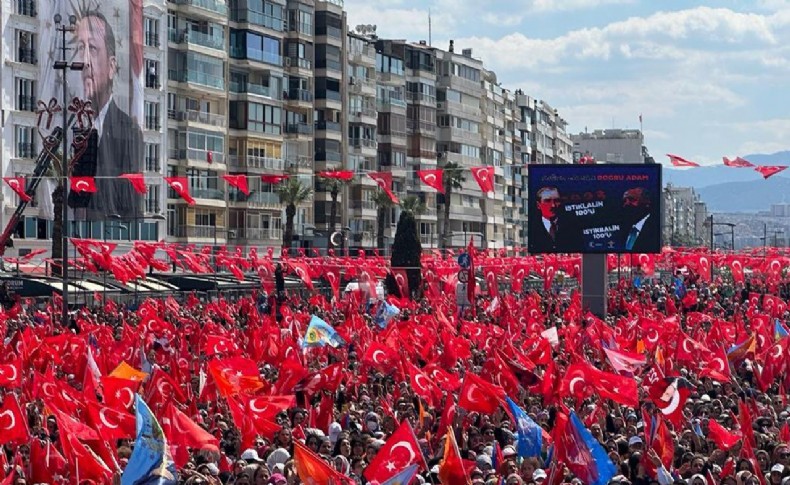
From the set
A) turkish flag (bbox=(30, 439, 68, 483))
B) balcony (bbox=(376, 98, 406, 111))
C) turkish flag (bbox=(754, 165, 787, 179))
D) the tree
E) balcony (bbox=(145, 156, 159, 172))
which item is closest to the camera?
turkish flag (bbox=(30, 439, 68, 483))

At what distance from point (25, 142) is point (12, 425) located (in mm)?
52943

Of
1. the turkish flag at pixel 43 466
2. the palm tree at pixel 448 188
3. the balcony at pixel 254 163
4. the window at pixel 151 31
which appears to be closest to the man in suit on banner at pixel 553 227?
the window at pixel 151 31

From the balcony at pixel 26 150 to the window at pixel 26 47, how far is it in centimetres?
335

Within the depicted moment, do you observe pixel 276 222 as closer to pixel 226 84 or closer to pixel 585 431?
pixel 226 84

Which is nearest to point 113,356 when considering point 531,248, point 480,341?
point 480,341

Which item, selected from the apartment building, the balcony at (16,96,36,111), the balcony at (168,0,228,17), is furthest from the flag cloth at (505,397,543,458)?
the balcony at (168,0,228,17)

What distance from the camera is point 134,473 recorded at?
1548 centimetres

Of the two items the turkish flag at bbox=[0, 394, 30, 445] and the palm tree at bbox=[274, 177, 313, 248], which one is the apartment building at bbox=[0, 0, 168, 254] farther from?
the turkish flag at bbox=[0, 394, 30, 445]

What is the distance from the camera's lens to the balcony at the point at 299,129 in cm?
9488

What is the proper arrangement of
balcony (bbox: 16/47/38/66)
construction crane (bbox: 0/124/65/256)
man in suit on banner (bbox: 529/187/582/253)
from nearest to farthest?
1. man in suit on banner (bbox: 529/187/582/253)
2. construction crane (bbox: 0/124/65/256)
3. balcony (bbox: 16/47/38/66)

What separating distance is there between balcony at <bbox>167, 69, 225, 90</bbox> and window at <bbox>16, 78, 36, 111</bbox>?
38.2ft

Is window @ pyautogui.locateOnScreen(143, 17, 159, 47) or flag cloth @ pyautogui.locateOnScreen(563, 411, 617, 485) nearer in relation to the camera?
flag cloth @ pyautogui.locateOnScreen(563, 411, 617, 485)

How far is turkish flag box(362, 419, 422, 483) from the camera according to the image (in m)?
16.4

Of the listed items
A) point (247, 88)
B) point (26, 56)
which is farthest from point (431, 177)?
point (247, 88)
